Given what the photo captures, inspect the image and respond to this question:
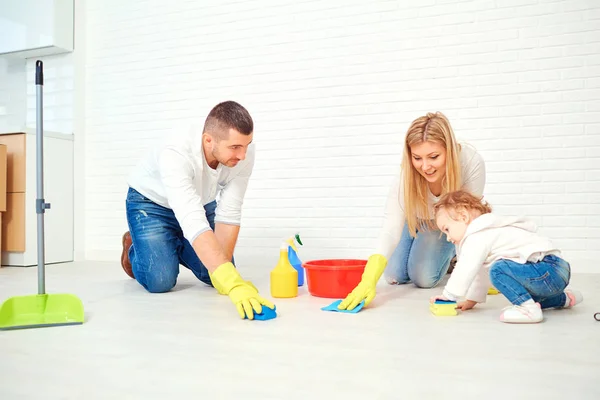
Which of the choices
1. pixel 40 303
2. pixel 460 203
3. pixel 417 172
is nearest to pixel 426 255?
pixel 417 172

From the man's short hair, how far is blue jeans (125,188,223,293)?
0.66 m

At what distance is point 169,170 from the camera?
2.28m

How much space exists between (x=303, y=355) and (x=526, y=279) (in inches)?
35.7

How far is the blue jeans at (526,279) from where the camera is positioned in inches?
77.7

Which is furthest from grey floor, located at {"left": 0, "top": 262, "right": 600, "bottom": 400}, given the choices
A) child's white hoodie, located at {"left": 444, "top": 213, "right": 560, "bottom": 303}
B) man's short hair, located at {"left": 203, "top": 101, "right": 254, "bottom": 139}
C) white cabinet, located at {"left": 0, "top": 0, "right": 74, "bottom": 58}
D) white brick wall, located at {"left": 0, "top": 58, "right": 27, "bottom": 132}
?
white brick wall, located at {"left": 0, "top": 58, "right": 27, "bottom": 132}

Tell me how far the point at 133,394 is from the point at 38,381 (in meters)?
0.28

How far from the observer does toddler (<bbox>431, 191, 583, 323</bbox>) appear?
1.97 m

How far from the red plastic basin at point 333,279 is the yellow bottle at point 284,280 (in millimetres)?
80

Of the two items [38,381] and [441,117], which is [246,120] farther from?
[38,381]

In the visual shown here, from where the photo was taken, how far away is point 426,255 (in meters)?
2.80

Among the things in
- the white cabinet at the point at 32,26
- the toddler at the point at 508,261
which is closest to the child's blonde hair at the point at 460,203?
the toddler at the point at 508,261

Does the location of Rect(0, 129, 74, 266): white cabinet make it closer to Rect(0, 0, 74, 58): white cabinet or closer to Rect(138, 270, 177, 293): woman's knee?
Rect(0, 0, 74, 58): white cabinet

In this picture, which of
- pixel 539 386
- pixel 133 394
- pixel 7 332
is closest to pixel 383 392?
pixel 539 386

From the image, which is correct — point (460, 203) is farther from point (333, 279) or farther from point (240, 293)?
point (240, 293)
